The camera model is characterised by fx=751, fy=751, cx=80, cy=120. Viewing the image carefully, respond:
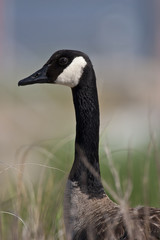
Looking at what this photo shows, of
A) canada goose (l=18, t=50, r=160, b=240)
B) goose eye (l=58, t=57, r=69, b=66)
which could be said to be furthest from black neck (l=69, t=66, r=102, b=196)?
goose eye (l=58, t=57, r=69, b=66)

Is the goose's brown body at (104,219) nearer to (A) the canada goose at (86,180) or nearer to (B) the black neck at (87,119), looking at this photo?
(A) the canada goose at (86,180)

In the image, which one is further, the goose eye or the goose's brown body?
the goose eye

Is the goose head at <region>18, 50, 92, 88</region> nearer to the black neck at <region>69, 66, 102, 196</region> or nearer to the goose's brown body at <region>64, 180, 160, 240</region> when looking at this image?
→ the black neck at <region>69, 66, 102, 196</region>

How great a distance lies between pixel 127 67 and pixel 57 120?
27.8 ft

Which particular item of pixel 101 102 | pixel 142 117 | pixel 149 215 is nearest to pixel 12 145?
pixel 142 117

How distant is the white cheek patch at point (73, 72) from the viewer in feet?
14.6

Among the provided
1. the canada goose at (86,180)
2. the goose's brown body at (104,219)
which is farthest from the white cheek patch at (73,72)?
the goose's brown body at (104,219)

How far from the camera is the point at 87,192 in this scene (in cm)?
429

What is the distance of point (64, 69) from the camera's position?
178 inches

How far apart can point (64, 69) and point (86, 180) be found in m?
0.69

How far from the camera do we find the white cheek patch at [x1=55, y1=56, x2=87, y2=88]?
4.44 metres

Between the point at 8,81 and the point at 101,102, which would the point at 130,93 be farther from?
the point at 8,81

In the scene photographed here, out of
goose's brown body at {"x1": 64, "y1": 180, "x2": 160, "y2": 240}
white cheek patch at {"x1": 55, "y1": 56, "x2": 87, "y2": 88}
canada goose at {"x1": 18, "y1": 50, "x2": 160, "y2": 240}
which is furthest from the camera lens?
white cheek patch at {"x1": 55, "y1": 56, "x2": 87, "y2": 88}

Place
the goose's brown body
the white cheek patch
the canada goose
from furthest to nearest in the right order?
the white cheek patch < the canada goose < the goose's brown body
